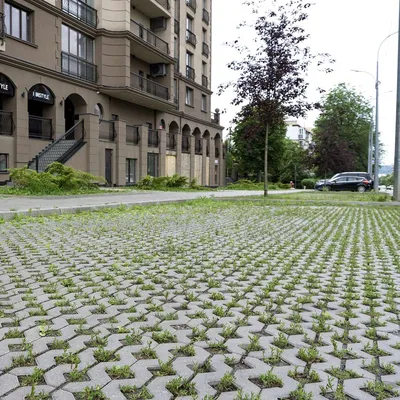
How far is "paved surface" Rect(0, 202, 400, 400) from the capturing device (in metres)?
2.57

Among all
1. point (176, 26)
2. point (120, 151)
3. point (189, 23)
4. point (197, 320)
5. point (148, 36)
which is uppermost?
point (189, 23)

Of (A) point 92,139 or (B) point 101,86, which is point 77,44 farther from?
(A) point 92,139

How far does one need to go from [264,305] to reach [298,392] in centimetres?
165

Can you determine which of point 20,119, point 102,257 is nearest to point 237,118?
point 20,119

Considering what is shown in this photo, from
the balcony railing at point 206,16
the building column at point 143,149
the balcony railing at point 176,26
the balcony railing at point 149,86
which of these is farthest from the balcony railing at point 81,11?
the balcony railing at point 206,16

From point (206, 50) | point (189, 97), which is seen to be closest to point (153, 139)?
point (189, 97)

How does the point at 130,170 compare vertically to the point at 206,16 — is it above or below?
below

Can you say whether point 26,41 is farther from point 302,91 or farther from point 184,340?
point 184,340

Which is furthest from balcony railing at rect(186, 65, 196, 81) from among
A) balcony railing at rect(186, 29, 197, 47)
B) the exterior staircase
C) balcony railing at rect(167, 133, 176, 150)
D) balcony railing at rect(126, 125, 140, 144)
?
the exterior staircase

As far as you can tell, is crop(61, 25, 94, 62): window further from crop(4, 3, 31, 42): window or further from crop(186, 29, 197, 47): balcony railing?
crop(186, 29, 197, 47): balcony railing

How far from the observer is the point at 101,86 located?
28312mm

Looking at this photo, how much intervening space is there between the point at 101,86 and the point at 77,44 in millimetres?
2794

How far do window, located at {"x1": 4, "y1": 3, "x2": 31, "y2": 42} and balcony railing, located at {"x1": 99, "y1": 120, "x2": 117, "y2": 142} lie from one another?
6.45 metres

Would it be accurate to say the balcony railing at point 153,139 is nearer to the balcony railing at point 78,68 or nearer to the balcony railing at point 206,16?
the balcony railing at point 78,68
